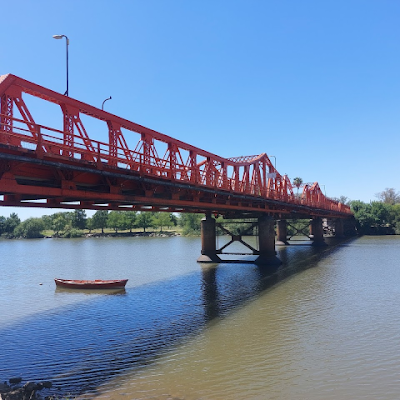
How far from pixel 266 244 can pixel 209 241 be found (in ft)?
19.4

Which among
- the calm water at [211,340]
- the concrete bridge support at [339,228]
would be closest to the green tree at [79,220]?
the concrete bridge support at [339,228]

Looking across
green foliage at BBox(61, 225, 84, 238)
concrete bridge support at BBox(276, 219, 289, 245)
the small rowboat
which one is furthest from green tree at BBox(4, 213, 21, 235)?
the small rowboat

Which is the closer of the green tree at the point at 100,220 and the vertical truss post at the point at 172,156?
the vertical truss post at the point at 172,156

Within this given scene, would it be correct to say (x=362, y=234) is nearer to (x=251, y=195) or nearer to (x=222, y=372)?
(x=251, y=195)

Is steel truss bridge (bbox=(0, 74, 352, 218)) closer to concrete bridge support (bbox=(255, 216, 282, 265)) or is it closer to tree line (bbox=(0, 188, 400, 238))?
concrete bridge support (bbox=(255, 216, 282, 265))

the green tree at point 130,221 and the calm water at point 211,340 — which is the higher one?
the green tree at point 130,221

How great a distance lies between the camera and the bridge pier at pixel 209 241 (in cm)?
3884

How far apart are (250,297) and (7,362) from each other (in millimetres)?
13250

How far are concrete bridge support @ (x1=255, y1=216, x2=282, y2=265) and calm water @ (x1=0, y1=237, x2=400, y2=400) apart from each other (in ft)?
34.9

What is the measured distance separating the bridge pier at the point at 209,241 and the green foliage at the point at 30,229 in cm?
10747

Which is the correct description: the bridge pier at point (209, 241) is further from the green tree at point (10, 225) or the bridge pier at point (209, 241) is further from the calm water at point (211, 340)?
the green tree at point (10, 225)

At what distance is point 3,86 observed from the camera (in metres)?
12.3

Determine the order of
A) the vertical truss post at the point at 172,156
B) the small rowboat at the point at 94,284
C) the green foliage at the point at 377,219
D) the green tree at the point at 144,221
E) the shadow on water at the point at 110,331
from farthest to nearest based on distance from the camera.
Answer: the green tree at the point at 144,221, the green foliage at the point at 377,219, the small rowboat at the point at 94,284, the vertical truss post at the point at 172,156, the shadow on water at the point at 110,331

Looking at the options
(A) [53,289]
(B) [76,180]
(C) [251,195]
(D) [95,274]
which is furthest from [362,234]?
→ (B) [76,180]
